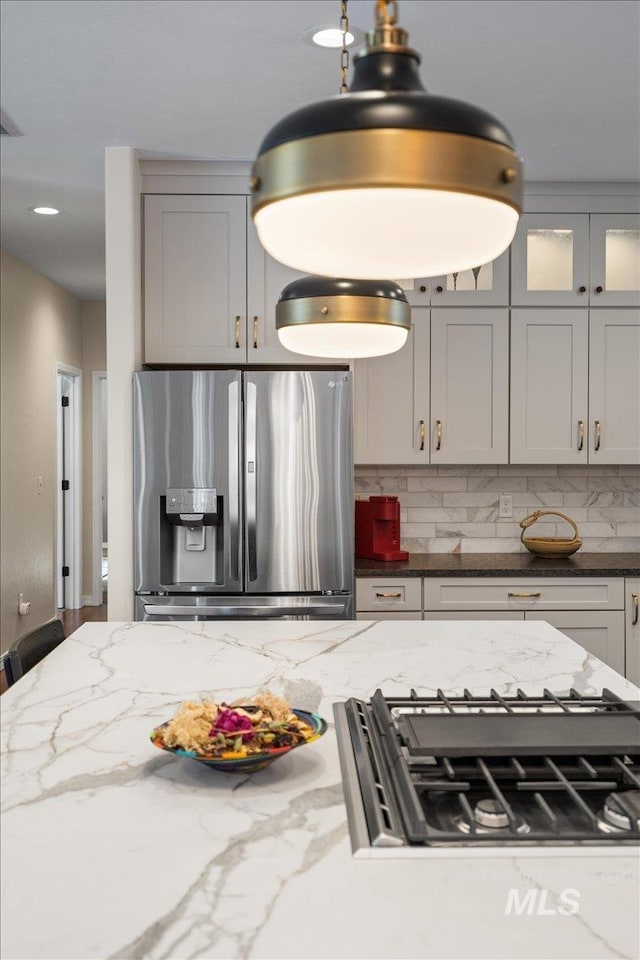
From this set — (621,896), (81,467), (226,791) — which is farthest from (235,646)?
(81,467)

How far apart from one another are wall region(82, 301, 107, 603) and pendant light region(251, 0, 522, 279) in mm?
6777

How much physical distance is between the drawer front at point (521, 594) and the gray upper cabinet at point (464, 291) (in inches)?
51.7

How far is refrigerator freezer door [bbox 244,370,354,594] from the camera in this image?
352 centimetres

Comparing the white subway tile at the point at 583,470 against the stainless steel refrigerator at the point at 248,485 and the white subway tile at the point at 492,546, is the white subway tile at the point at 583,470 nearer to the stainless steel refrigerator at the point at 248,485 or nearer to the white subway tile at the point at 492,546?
the white subway tile at the point at 492,546

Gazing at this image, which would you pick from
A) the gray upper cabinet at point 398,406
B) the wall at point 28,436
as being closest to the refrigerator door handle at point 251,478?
the gray upper cabinet at point 398,406

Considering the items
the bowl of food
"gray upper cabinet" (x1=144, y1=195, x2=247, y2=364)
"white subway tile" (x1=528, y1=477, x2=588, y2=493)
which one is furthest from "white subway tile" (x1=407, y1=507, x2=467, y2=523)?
the bowl of food

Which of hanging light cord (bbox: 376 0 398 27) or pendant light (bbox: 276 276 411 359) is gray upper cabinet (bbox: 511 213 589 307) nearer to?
pendant light (bbox: 276 276 411 359)

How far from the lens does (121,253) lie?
11.8 feet

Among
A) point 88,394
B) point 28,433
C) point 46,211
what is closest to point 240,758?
point 46,211

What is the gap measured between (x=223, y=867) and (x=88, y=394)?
698 cm

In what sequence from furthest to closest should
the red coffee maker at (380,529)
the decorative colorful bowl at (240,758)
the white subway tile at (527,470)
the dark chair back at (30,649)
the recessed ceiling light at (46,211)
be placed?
the recessed ceiling light at (46,211) → the white subway tile at (527,470) → the red coffee maker at (380,529) → the dark chair back at (30,649) → the decorative colorful bowl at (240,758)

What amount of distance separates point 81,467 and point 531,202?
480 cm

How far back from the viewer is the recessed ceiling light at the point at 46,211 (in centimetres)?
454

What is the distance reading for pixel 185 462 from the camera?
3.51 meters
